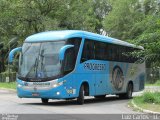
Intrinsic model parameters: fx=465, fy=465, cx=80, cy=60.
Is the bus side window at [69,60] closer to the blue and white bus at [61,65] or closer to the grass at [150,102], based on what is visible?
the blue and white bus at [61,65]

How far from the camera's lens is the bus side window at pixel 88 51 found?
23062mm

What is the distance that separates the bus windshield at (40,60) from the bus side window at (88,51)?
1756 mm

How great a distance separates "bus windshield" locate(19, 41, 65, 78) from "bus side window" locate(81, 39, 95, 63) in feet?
5.76

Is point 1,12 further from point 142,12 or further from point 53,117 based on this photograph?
point 142,12

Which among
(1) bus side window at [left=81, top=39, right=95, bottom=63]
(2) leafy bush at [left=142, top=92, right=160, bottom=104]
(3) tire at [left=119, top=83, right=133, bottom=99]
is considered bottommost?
(3) tire at [left=119, top=83, right=133, bottom=99]

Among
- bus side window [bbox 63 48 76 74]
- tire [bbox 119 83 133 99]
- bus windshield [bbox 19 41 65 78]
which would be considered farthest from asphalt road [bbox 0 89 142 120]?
tire [bbox 119 83 133 99]

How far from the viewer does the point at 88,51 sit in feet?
77.3

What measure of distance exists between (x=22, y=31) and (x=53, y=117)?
25.1 metres

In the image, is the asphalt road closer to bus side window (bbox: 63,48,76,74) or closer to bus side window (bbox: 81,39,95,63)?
bus side window (bbox: 63,48,76,74)

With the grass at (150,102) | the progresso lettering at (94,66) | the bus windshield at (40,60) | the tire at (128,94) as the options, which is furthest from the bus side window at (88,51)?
the tire at (128,94)

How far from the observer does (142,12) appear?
64.9 meters

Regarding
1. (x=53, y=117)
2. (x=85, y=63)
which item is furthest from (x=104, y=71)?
(x=53, y=117)

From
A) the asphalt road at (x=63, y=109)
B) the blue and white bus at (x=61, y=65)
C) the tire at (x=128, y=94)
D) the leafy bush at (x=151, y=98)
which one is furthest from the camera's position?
the tire at (x=128, y=94)

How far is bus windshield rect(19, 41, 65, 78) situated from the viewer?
2127 cm
